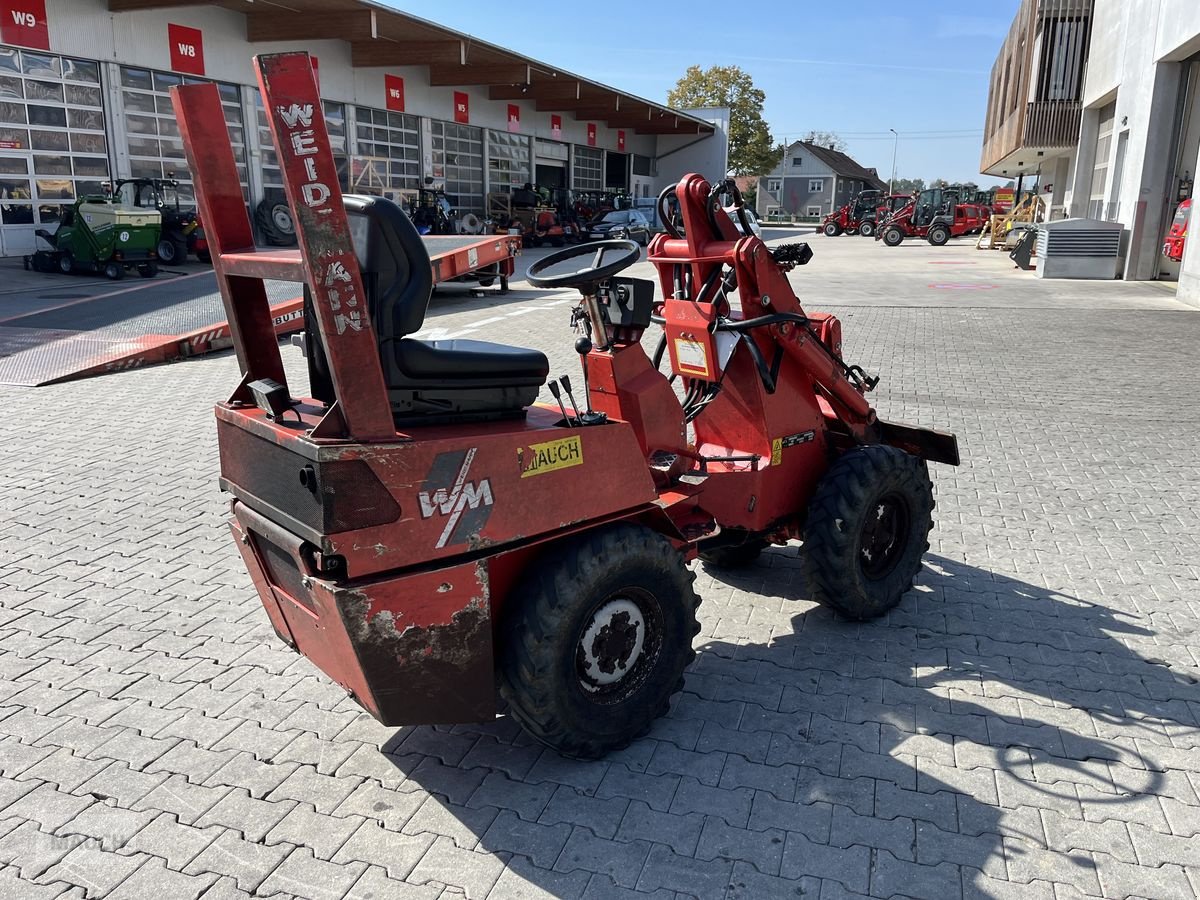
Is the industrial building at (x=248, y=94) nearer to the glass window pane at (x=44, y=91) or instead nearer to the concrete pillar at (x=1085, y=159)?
the glass window pane at (x=44, y=91)

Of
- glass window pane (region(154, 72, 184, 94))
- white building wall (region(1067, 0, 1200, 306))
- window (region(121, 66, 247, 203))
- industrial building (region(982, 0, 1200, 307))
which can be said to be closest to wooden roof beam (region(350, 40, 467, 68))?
window (region(121, 66, 247, 203))

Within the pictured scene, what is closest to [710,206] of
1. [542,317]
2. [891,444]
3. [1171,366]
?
[891,444]

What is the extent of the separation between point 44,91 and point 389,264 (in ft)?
73.0

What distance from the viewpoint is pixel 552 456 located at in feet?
9.64

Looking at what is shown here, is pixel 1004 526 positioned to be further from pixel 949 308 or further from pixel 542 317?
pixel 949 308

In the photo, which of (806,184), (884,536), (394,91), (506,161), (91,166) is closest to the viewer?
(884,536)

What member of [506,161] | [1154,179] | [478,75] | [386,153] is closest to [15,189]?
[386,153]

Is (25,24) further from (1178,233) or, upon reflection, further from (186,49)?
(1178,233)

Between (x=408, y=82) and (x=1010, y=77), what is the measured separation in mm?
26396

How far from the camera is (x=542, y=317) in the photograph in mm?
14945

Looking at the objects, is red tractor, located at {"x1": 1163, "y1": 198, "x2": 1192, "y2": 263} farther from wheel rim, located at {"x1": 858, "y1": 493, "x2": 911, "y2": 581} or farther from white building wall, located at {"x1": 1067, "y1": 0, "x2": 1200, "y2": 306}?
wheel rim, located at {"x1": 858, "y1": 493, "x2": 911, "y2": 581}

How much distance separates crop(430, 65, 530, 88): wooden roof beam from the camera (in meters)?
30.8

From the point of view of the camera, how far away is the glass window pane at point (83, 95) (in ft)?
67.6

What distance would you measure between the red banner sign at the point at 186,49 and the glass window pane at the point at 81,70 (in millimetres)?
→ 2038
